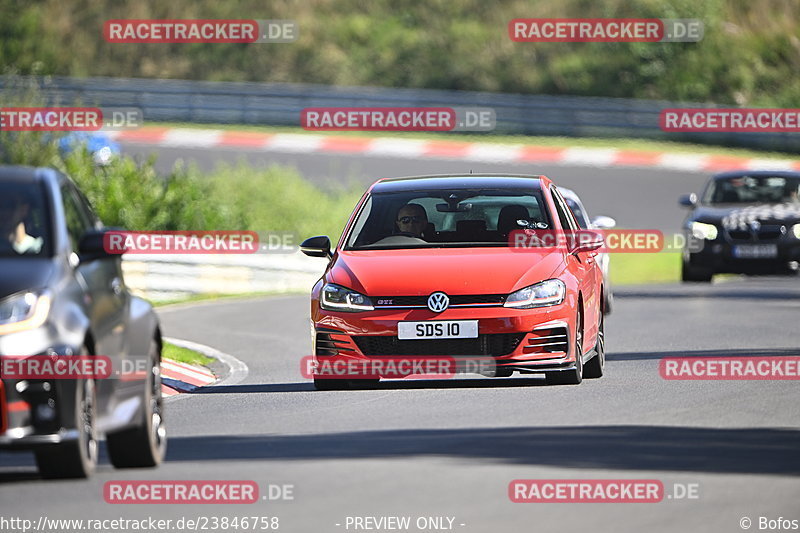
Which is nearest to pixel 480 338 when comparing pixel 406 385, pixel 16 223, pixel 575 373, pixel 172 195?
pixel 575 373

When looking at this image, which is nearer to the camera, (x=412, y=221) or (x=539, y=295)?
(x=539, y=295)

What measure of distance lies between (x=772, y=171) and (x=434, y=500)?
18.8 m

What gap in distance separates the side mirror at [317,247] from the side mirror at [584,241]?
5.93 ft

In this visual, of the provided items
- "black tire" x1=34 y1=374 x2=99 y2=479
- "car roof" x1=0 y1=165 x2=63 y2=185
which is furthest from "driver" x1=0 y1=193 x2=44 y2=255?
"black tire" x1=34 y1=374 x2=99 y2=479

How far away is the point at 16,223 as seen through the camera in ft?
31.7

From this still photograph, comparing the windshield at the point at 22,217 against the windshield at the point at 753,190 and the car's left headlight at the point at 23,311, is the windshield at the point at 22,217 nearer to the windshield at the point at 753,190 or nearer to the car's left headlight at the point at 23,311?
the car's left headlight at the point at 23,311

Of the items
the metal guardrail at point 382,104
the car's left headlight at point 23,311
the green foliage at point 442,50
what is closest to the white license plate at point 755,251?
the metal guardrail at point 382,104

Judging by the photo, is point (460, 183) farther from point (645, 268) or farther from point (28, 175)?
point (645, 268)

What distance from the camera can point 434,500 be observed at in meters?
8.96

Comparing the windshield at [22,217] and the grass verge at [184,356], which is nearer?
the windshield at [22,217]

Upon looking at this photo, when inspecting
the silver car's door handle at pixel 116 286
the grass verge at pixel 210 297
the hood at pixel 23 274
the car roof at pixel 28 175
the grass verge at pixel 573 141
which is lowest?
the grass verge at pixel 210 297

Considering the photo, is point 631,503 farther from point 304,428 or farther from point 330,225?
point 330,225

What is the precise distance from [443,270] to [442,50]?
3710 centimetres

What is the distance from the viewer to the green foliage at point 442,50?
47.6 metres
